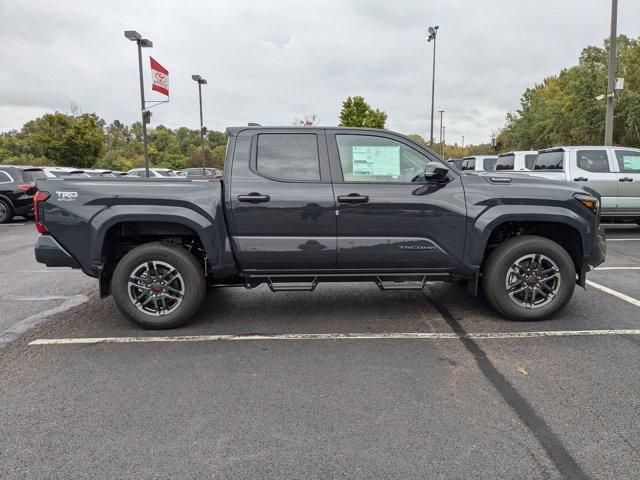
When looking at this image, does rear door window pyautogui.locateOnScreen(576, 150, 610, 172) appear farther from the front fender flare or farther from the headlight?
the front fender flare

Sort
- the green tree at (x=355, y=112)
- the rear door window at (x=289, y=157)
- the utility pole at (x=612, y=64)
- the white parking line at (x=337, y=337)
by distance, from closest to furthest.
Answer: the white parking line at (x=337, y=337), the rear door window at (x=289, y=157), the utility pole at (x=612, y=64), the green tree at (x=355, y=112)

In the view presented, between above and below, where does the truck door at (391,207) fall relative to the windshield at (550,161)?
below

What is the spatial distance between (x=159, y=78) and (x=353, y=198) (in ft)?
55.2

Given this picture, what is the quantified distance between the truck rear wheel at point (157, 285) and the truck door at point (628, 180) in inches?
386

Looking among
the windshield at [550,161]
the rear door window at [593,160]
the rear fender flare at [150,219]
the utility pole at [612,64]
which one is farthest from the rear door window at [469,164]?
the rear fender flare at [150,219]

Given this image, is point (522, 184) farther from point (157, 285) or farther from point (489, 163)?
point (489, 163)

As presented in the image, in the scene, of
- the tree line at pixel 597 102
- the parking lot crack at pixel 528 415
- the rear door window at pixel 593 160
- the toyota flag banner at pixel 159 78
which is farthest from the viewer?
the tree line at pixel 597 102

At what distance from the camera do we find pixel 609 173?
10531mm

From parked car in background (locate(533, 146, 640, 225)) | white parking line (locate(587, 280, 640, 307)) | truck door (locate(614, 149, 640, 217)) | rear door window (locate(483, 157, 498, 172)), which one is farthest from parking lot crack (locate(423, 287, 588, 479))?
rear door window (locate(483, 157, 498, 172))

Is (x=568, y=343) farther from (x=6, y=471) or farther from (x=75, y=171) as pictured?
(x=75, y=171)

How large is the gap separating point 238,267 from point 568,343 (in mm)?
3036

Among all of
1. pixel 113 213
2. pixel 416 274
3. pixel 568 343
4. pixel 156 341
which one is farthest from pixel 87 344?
pixel 568 343

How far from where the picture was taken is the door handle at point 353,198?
4.48 m

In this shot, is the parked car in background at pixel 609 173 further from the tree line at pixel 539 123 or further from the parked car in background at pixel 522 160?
the tree line at pixel 539 123
